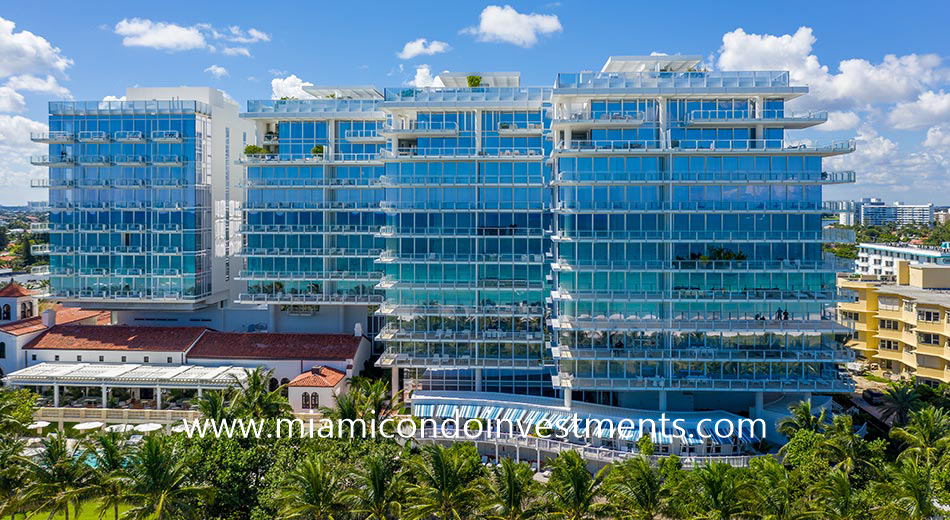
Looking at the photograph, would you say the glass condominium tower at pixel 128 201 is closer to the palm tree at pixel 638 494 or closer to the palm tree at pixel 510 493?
the palm tree at pixel 510 493

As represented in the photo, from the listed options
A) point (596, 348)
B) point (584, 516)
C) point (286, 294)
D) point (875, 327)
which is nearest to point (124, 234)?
point (286, 294)

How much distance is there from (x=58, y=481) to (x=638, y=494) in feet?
100

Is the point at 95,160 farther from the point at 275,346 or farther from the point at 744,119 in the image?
the point at 744,119

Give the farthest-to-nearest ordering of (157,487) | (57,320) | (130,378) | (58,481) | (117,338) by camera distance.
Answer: (57,320)
(117,338)
(130,378)
(58,481)
(157,487)

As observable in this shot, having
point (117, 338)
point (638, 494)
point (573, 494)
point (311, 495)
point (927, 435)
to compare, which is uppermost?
point (117, 338)

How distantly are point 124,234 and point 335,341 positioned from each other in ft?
80.1

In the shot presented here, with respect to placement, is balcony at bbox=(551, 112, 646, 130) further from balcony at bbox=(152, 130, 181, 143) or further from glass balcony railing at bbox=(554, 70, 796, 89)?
balcony at bbox=(152, 130, 181, 143)

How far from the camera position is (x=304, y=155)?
67438mm

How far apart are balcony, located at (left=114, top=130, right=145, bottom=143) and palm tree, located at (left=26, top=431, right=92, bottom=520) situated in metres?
38.3

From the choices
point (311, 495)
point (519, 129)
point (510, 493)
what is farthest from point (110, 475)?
point (519, 129)

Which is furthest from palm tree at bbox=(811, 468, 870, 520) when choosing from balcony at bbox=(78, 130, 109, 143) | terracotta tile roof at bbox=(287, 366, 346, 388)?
balcony at bbox=(78, 130, 109, 143)

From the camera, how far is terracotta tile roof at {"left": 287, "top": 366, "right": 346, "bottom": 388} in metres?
57.8

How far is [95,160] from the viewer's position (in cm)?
6812

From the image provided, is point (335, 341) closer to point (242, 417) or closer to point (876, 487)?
point (242, 417)
